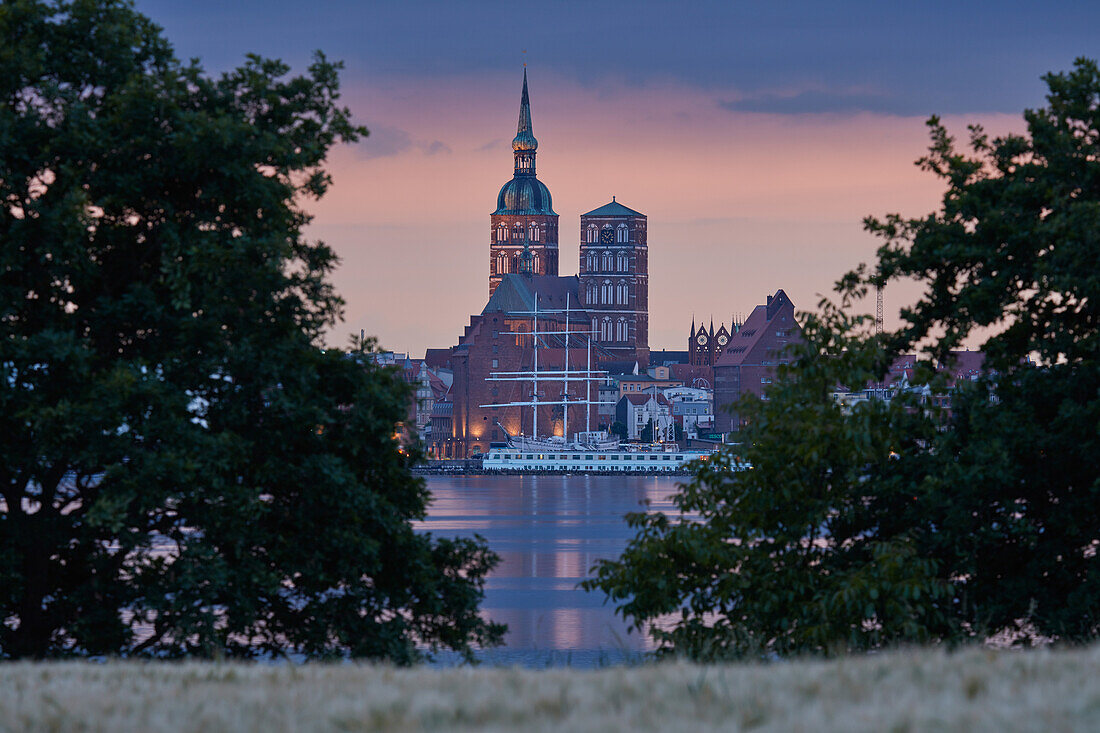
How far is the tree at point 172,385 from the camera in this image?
13492 mm

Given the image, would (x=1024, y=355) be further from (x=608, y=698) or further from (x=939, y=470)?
(x=608, y=698)

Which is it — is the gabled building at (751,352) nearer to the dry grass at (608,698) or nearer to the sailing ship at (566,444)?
the sailing ship at (566,444)

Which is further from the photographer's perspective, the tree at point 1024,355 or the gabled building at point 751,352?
the gabled building at point 751,352

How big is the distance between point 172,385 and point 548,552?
5049 centimetres

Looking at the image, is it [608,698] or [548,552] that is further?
[548,552]

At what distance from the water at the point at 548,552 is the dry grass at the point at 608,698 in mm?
1997

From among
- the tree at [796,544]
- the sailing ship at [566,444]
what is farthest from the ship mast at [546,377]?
the tree at [796,544]

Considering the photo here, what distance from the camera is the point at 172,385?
540 inches

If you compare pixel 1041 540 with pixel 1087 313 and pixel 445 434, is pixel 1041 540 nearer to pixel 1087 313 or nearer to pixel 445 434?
pixel 1087 313

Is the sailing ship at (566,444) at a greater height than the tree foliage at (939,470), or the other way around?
the sailing ship at (566,444)

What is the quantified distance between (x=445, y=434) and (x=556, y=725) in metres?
174

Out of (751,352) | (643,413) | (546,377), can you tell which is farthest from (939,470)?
(751,352)

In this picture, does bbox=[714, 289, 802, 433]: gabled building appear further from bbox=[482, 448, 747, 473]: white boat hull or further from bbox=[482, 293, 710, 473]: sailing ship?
bbox=[482, 448, 747, 473]: white boat hull

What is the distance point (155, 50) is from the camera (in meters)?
15.9
